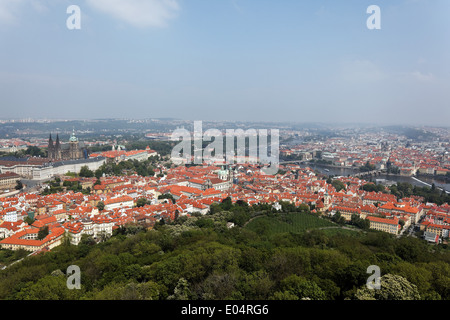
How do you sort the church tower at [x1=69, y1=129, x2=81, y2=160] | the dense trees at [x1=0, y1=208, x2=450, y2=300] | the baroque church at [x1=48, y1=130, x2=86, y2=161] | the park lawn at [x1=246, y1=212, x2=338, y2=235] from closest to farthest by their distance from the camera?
the dense trees at [x1=0, y1=208, x2=450, y2=300] → the park lawn at [x1=246, y1=212, x2=338, y2=235] → the baroque church at [x1=48, y1=130, x2=86, y2=161] → the church tower at [x1=69, y1=129, x2=81, y2=160]

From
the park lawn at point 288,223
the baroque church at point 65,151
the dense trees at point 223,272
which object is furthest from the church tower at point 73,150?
the park lawn at point 288,223

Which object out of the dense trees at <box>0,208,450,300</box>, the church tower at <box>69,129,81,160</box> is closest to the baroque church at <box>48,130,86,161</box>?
the church tower at <box>69,129,81,160</box>

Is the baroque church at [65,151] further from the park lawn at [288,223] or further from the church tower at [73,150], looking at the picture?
the park lawn at [288,223]

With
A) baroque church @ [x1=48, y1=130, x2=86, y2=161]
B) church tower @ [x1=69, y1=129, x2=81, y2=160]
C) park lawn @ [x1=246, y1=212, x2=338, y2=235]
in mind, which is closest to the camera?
park lawn @ [x1=246, y1=212, x2=338, y2=235]

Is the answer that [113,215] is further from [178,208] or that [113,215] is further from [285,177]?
[285,177]

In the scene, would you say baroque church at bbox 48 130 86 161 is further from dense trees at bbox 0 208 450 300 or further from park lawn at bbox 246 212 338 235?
park lawn at bbox 246 212 338 235
